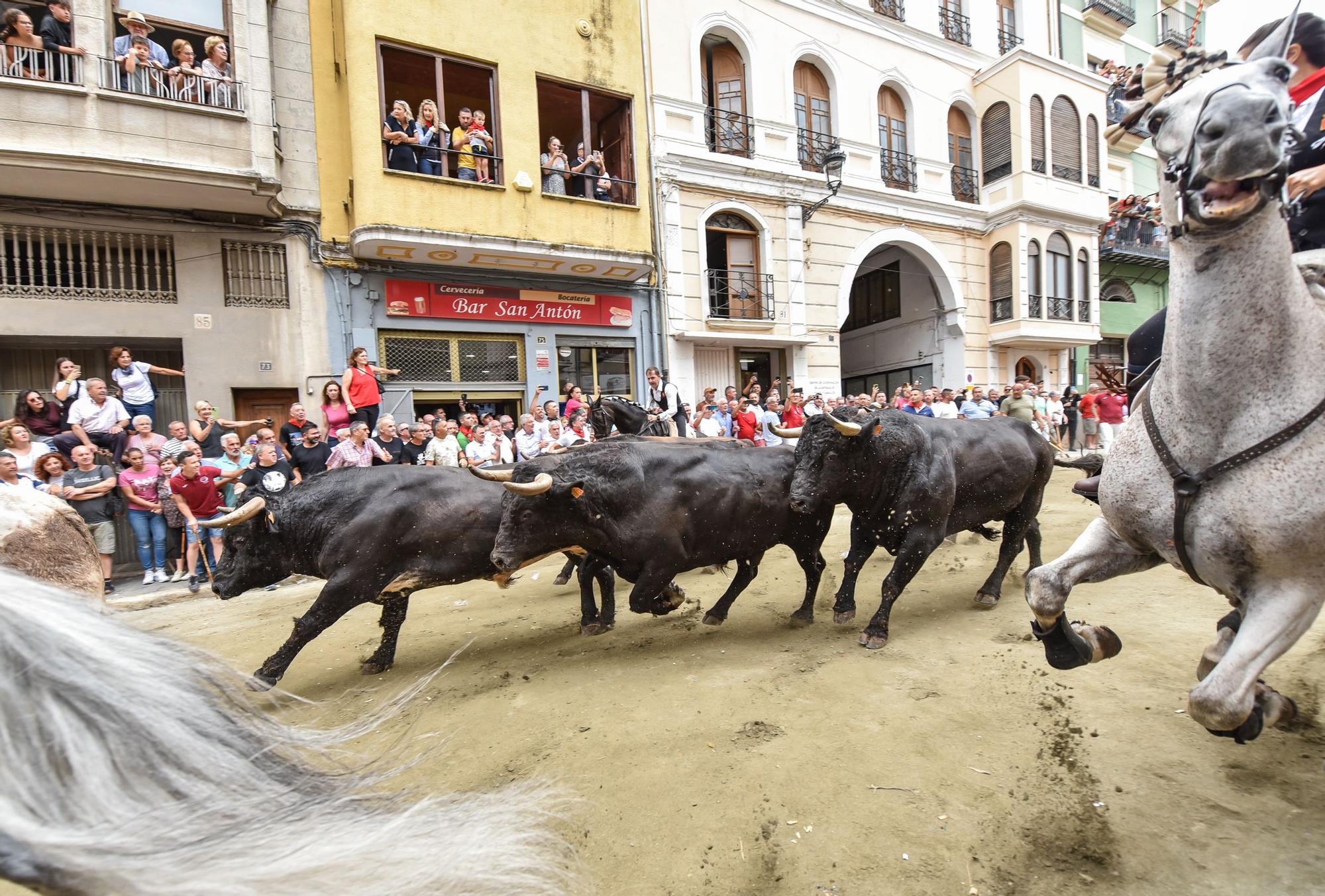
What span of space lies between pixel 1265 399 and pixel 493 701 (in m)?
3.82

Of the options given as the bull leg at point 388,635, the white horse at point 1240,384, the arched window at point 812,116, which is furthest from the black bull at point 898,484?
→ the arched window at point 812,116

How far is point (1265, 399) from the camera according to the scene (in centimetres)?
214

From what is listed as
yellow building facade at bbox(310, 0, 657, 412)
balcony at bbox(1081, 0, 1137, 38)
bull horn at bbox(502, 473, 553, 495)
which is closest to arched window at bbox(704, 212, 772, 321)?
yellow building facade at bbox(310, 0, 657, 412)

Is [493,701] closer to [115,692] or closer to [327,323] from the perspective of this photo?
[115,692]

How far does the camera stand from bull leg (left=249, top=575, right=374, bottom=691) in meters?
3.98

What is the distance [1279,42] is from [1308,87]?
1682 mm

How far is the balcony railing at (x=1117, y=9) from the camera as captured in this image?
874 inches

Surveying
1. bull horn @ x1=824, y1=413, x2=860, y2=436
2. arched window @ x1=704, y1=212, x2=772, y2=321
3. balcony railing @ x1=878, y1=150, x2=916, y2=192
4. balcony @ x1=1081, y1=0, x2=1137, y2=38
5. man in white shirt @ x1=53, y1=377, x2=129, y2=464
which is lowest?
bull horn @ x1=824, y1=413, x2=860, y2=436

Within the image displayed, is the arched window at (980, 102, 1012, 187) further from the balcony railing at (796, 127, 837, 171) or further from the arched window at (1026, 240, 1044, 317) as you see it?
the balcony railing at (796, 127, 837, 171)

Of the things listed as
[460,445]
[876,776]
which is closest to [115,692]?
[876,776]

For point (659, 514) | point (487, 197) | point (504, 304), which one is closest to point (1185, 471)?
point (659, 514)

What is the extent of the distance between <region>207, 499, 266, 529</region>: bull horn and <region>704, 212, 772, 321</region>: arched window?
492 inches

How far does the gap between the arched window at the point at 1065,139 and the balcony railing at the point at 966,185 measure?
2.49m

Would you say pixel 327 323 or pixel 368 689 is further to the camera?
pixel 327 323
